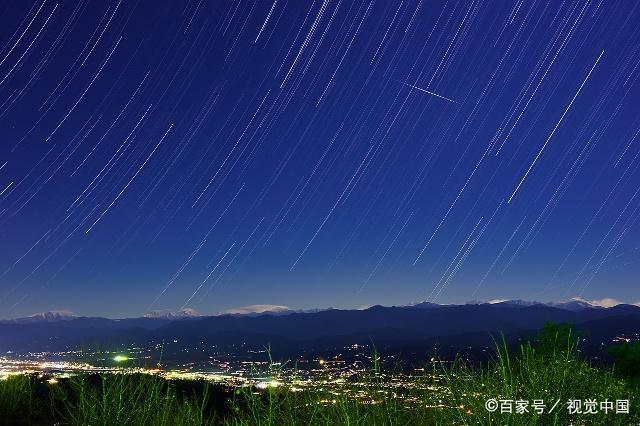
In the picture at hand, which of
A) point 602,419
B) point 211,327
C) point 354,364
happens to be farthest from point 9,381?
point 211,327

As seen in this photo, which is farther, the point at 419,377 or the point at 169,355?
the point at 169,355

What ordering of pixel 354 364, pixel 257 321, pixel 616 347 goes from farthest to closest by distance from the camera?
pixel 257 321 → pixel 616 347 → pixel 354 364

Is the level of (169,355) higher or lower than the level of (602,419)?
higher

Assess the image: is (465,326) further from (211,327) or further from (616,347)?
(616,347)

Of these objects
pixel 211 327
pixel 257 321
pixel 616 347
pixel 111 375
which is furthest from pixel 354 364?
pixel 257 321

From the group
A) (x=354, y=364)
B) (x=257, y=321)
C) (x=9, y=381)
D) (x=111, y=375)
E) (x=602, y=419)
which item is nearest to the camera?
(x=602, y=419)

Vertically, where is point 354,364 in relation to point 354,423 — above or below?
above

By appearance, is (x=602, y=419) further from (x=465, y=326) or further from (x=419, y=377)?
(x=465, y=326)

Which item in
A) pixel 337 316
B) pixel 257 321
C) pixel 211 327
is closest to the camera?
pixel 211 327

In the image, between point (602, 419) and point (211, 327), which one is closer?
point (602, 419)
